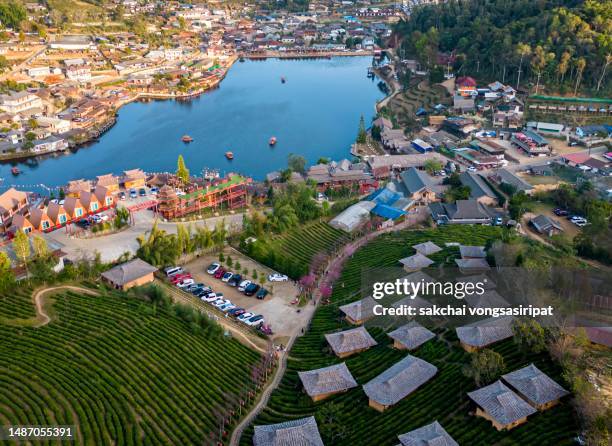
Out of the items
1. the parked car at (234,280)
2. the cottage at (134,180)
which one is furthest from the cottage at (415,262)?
the cottage at (134,180)

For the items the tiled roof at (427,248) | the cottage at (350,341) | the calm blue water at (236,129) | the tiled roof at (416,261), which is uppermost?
the tiled roof at (416,261)

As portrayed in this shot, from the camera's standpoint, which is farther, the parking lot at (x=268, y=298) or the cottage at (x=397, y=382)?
the parking lot at (x=268, y=298)

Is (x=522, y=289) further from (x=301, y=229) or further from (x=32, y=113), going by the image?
(x=32, y=113)

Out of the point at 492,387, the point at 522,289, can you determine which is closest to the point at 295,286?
the point at 522,289

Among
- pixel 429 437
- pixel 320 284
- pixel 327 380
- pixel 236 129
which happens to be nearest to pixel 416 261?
pixel 320 284

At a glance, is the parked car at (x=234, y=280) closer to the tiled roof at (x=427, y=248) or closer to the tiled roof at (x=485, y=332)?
the tiled roof at (x=427, y=248)
